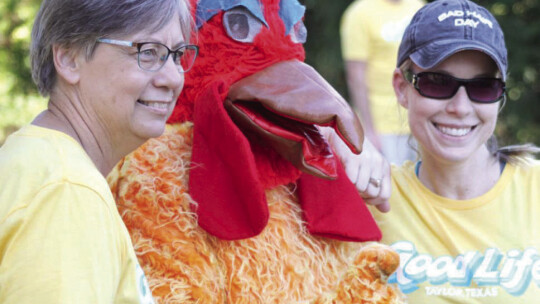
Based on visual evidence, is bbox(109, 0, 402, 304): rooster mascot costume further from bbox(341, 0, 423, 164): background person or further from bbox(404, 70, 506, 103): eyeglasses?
bbox(341, 0, 423, 164): background person

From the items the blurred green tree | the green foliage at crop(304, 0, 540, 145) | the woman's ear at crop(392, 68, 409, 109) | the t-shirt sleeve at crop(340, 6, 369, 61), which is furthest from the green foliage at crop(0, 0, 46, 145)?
the woman's ear at crop(392, 68, 409, 109)

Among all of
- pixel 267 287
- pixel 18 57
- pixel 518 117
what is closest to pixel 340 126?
pixel 267 287

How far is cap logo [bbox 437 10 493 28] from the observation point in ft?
7.03

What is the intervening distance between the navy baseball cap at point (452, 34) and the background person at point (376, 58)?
6.71ft

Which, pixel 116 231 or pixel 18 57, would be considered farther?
pixel 18 57

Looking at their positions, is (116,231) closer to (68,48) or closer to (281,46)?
(68,48)

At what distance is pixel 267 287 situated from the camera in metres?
1.74

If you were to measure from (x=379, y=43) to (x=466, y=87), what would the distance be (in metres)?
2.23

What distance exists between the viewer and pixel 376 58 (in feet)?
14.4

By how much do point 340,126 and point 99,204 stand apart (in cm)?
61

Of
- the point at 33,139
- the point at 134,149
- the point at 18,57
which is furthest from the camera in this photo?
the point at 18,57

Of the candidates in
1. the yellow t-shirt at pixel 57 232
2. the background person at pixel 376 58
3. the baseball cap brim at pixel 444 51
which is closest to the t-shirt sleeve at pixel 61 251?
the yellow t-shirt at pixel 57 232

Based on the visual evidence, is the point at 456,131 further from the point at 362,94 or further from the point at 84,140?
the point at 362,94

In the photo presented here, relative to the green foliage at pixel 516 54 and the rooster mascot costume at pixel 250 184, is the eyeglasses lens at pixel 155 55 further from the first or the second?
the green foliage at pixel 516 54
